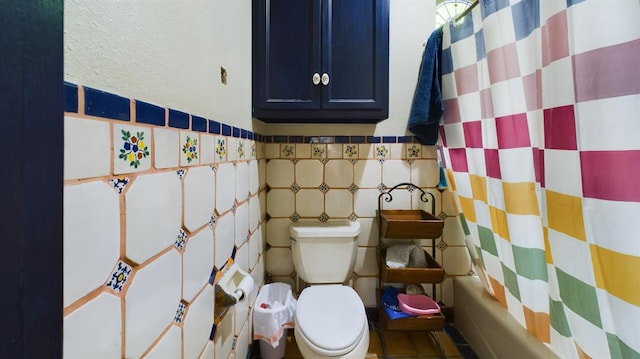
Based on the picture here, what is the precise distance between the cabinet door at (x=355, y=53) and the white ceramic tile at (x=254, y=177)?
45cm

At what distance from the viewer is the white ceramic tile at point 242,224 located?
0.99 meters

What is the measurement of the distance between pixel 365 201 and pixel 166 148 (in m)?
1.23

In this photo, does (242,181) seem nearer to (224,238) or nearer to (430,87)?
(224,238)

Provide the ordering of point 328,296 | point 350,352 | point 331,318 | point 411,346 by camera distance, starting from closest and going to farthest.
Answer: point 350,352
point 331,318
point 328,296
point 411,346

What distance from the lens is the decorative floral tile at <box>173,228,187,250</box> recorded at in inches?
22.7

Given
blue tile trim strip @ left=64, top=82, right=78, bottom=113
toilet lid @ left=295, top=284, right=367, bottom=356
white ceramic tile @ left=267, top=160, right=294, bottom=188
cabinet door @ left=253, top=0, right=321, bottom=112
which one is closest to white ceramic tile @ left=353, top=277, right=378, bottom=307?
toilet lid @ left=295, top=284, right=367, bottom=356

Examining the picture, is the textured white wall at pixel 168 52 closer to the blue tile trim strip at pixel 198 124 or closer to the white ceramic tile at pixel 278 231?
the blue tile trim strip at pixel 198 124

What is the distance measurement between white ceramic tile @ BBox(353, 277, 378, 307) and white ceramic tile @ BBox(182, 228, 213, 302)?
1.10 metres

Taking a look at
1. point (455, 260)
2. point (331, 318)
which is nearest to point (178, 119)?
point (331, 318)

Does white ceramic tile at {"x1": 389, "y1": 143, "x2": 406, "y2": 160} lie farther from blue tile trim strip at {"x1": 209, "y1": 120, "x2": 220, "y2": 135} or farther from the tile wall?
blue tile trim strip at {"x1": 209, "y1": 120, "x2": 220, "y2": 135}

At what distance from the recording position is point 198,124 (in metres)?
0.67

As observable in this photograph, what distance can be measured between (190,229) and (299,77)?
928mm

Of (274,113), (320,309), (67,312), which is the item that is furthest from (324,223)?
(67,312)

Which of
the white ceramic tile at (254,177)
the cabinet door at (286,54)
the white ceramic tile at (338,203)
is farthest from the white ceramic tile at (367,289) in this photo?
the cabinet door at (286,54)
